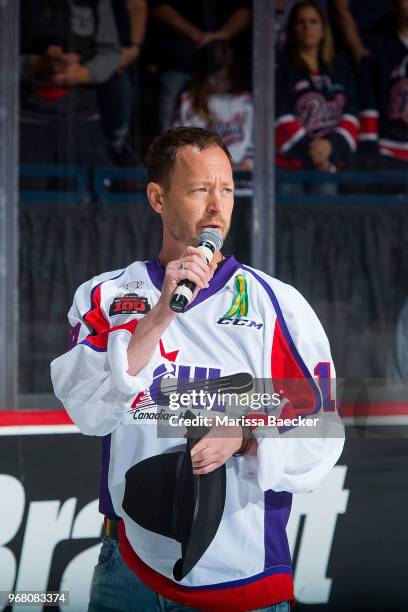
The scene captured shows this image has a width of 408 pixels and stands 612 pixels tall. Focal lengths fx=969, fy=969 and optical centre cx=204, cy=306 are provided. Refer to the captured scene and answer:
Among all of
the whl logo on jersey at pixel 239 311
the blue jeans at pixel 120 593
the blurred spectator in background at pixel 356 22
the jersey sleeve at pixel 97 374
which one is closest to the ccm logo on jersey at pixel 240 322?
the whl logo on jersey at pixel 239 311

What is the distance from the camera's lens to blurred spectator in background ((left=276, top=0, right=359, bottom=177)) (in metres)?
4.21

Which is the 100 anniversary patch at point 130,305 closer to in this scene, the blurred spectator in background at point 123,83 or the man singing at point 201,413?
the man singing at point 201,413

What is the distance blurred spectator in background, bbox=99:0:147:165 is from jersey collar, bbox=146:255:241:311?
2.11 meters

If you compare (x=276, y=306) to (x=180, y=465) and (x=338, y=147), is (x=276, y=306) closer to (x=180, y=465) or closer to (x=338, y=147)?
(x=180, y=465)

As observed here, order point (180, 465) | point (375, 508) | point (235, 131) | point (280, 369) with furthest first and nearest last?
1. point (235, 131)
2. point (375, 508)
3. point (280, 369)
4. point (180, 465)

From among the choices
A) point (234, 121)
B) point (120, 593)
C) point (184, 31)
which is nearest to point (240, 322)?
point (120, 593)

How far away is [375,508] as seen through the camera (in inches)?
150

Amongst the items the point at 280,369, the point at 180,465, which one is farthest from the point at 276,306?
the point at 180,465

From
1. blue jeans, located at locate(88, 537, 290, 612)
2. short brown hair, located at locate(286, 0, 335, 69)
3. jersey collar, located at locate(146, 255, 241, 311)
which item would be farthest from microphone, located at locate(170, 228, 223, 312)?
short brown hair, located at locate(286, 0, 335, 69)

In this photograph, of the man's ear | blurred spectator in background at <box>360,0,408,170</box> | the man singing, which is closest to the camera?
the man singing

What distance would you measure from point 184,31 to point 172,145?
2332mm

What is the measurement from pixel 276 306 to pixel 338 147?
2.49 m

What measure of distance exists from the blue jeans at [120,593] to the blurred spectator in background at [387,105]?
8.97 feet

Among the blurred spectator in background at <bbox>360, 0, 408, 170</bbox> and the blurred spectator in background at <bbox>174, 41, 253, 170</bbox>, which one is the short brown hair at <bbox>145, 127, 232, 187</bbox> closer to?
the blurred spectator in background at <bbox>174, 41, 253, 170</bbox>
